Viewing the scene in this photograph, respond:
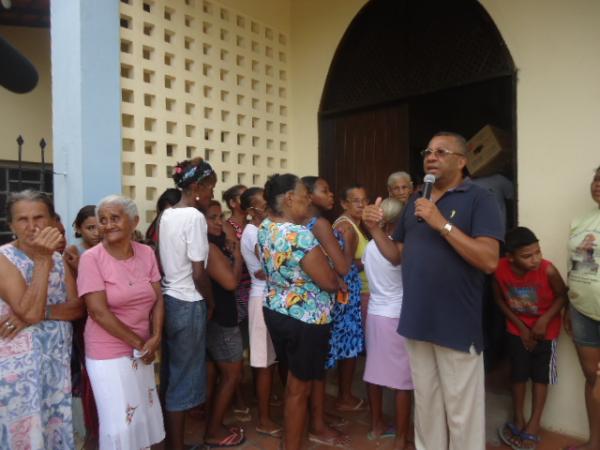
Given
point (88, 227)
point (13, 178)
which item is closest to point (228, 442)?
point (88, 227)

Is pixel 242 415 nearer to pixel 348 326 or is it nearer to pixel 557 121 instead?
pixel 348 326

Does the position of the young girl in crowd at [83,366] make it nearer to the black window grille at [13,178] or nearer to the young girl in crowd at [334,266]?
the young girl in crowd at [334,266]

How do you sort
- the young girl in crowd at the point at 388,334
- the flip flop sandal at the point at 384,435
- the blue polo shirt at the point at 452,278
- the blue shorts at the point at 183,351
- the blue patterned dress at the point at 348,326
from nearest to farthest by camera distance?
the blue polo shirt at the point at 452,278 → the blue shorts at the point at 183,351 → the young girl in crowd at the point at 388,334 → the flip flop sandal at the point at 384,435 → the blue patterned dress at the point at 348,326

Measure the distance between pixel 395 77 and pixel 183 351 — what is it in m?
3.08

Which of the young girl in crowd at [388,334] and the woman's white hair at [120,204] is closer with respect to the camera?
the woman's white hair at [120,204]

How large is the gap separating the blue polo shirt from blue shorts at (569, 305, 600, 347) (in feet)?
3.28

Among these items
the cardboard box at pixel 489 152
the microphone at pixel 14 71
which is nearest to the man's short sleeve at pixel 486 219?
the microphone at pixel 14 71

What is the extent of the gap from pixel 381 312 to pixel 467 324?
2.67 ft

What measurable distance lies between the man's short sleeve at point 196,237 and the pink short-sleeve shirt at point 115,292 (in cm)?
28

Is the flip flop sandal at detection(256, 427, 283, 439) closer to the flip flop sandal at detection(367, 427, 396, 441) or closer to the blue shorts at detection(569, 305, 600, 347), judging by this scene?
the flip flop sandal at detection(367, 427, 396, 441)

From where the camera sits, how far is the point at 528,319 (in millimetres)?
3137

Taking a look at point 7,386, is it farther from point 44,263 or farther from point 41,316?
point 44,263

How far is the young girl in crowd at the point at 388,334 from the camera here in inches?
117

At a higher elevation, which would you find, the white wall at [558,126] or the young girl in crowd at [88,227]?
the white wall at [558,126]
